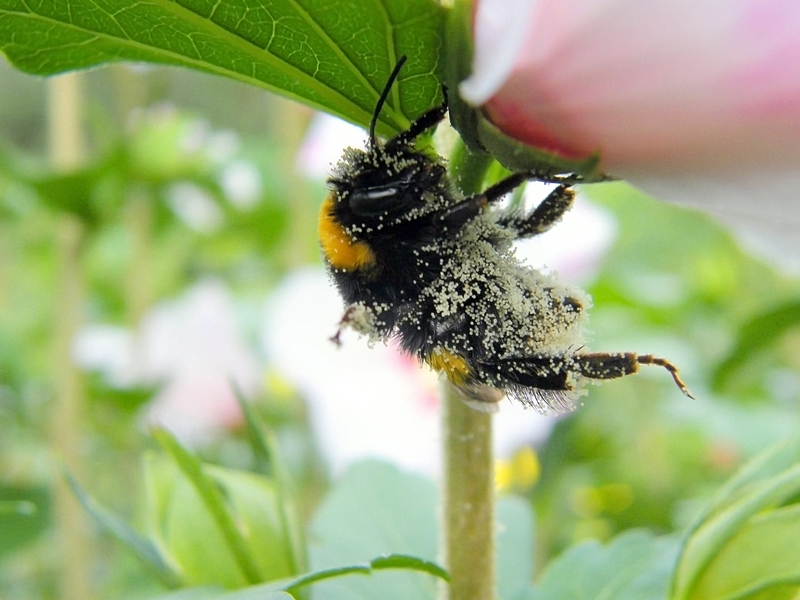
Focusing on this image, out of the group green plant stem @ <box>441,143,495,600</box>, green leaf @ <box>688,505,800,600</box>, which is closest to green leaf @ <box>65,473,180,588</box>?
green plant stem @ <box>441,143,495,600</box>

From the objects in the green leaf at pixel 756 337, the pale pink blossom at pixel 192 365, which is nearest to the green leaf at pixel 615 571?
the green leaf at pixel 756 337

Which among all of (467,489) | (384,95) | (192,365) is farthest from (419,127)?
(192,365)

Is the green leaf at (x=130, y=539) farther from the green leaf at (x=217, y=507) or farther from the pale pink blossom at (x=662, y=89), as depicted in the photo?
the pale pink blossom at (x=662, y=89)

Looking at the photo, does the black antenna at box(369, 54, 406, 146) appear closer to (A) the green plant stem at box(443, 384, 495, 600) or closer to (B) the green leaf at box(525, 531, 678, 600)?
(A) the green plant stem at box(443, 384, 495, 600)

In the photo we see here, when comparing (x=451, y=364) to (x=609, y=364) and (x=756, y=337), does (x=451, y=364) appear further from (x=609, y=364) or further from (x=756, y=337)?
(x=756, y=337)

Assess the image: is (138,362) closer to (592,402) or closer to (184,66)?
(592,402)
